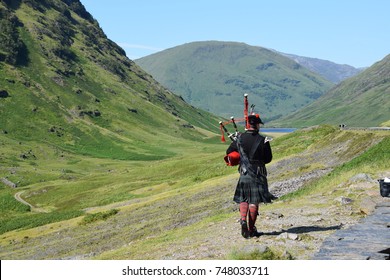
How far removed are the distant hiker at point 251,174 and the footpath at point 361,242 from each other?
302 centimetres

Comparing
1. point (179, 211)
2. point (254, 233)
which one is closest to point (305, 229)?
point (254, 233)

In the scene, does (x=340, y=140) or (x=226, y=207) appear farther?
(x=340, y=140)

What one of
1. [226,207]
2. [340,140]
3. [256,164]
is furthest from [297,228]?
[340,140]

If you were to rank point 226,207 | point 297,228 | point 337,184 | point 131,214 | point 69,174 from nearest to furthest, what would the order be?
point 297,228 < point 337,184 < point 226,207 < point 131,214 < point 69,174

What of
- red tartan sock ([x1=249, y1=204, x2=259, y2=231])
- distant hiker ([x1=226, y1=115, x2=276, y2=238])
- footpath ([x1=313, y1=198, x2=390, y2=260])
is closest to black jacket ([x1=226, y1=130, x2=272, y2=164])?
distant hiker ([x1=226, y1=115, x2=276, y2=238])

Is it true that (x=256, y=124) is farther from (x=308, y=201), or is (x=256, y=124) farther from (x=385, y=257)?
(x=308, y=201)

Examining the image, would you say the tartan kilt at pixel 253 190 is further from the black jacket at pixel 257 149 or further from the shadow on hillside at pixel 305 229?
the shadow on hillside at pixel 305 229

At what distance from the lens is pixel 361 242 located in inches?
579

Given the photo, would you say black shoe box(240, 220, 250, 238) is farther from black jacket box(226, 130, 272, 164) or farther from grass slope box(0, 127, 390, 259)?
black jacket box(226, 130, 272, 164)

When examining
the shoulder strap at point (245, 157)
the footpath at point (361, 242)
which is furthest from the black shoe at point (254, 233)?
the footpath at point (361, 242)

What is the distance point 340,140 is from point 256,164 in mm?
49605

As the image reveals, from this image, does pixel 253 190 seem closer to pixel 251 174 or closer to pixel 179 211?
pixel 251 174

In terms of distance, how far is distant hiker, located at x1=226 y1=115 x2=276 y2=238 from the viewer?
58.3ft

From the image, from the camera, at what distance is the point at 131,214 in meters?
54.0
